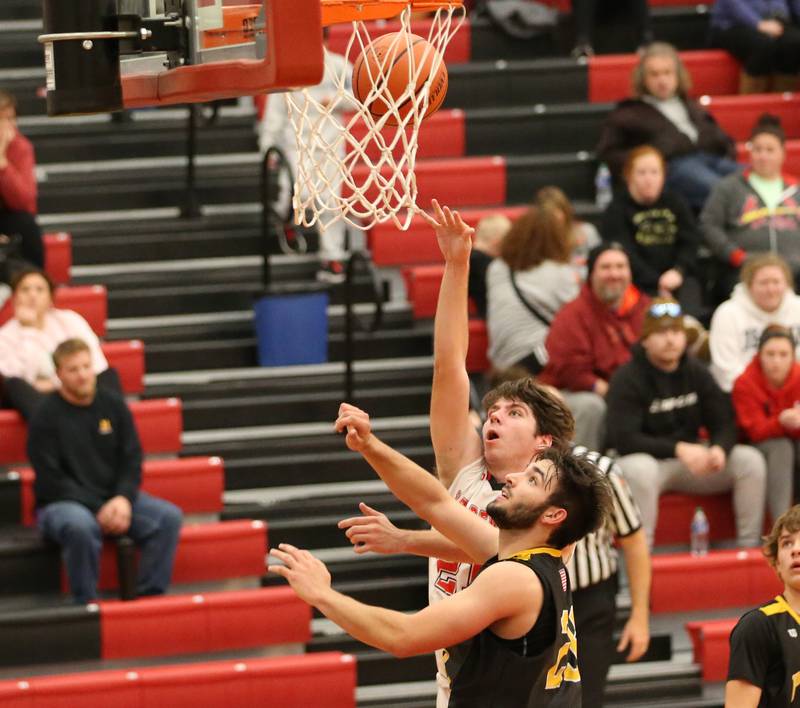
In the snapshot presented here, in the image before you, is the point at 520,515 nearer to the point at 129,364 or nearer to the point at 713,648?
the point at 713,648

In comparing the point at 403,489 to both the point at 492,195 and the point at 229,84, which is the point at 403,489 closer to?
the point at 229,84

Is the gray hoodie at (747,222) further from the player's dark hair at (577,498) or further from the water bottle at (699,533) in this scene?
the player's dark hair at (577,498)

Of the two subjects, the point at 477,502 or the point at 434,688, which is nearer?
the point at 477,502

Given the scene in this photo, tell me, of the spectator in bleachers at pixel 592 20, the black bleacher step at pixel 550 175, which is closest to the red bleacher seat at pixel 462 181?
the black bleacher step at pixel 550 175

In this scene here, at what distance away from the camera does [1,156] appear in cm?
810

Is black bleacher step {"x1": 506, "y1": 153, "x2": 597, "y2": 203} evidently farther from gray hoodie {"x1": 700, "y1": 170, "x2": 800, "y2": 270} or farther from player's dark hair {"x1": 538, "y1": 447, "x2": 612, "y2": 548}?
player's dark hair {"x1": 538, "y1": 447, "x2": 612, "y2": 548}

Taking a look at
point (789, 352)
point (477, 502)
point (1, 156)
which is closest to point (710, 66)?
point (789, 352)

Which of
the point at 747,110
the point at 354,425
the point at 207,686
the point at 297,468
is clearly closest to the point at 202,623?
the point at 207,686

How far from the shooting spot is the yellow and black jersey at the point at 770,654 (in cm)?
453

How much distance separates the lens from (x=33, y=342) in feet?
24.8

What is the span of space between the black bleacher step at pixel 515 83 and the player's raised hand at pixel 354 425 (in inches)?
241

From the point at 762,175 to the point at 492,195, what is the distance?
1.49 metres

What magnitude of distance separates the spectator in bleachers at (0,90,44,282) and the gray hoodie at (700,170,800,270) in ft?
11.1

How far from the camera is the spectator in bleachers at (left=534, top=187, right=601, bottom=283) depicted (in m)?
8.10
